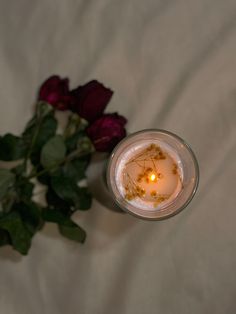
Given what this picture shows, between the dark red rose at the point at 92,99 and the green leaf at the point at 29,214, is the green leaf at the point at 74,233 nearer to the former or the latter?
the green leaf at the point at 29,214

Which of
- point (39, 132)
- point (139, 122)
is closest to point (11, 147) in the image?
point (39, 132)

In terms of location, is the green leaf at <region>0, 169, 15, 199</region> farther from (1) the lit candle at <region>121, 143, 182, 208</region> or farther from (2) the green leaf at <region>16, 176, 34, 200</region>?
(1) the lit candle at <region>121, 143, 182, 208</region>

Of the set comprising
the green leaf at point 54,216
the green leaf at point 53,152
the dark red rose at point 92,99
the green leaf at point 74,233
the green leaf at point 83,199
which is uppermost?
the dark red rose at point 92,99

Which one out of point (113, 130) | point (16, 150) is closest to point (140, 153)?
point (113, 130)

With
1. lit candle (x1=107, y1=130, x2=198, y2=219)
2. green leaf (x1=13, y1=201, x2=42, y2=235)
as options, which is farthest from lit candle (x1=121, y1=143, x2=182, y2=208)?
green leaf (x1=13, y1=201, x2=42, y2=235)

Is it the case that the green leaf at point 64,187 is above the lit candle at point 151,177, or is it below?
below

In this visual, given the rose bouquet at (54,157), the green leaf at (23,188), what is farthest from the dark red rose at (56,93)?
the green leaf at (23,188)

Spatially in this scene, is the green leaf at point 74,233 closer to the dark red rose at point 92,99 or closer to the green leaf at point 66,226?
the green leaf at point 66,226
